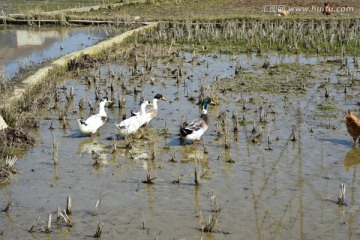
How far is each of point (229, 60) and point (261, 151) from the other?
7.40 m

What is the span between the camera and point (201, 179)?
7609 millimetres

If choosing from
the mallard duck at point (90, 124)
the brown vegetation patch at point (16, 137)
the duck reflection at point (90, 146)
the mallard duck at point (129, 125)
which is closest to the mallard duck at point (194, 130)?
the mallard duck at point (129, 125)

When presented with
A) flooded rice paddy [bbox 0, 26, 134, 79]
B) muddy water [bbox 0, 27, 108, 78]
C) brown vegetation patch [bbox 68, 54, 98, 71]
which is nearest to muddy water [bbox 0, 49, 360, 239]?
brown vegetation patch [bbox 68, 54, 98, 71]

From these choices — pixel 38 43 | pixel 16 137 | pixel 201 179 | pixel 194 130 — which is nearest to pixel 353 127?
pixel 194 130

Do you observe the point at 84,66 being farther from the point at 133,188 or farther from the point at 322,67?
the point at 133,188

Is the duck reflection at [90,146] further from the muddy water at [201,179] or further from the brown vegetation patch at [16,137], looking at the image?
the brown vegetation patch at [16,137]

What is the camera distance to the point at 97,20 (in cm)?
2406

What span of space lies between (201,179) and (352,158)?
2249mm

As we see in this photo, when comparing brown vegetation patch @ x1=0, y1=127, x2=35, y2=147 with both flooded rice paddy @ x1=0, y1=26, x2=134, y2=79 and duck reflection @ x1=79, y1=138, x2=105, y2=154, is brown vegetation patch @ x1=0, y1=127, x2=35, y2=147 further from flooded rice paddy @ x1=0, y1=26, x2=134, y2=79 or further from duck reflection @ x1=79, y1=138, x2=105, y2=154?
flooded rice paddy @ x1=0, y1=26, x2=134, y2=79

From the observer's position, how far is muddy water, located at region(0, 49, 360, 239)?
630 centimetres

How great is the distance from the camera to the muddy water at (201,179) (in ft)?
20.7

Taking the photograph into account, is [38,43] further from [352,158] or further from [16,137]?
[352,158]

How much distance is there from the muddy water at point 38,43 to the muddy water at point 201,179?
4721mm

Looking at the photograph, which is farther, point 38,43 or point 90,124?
point 38,43
